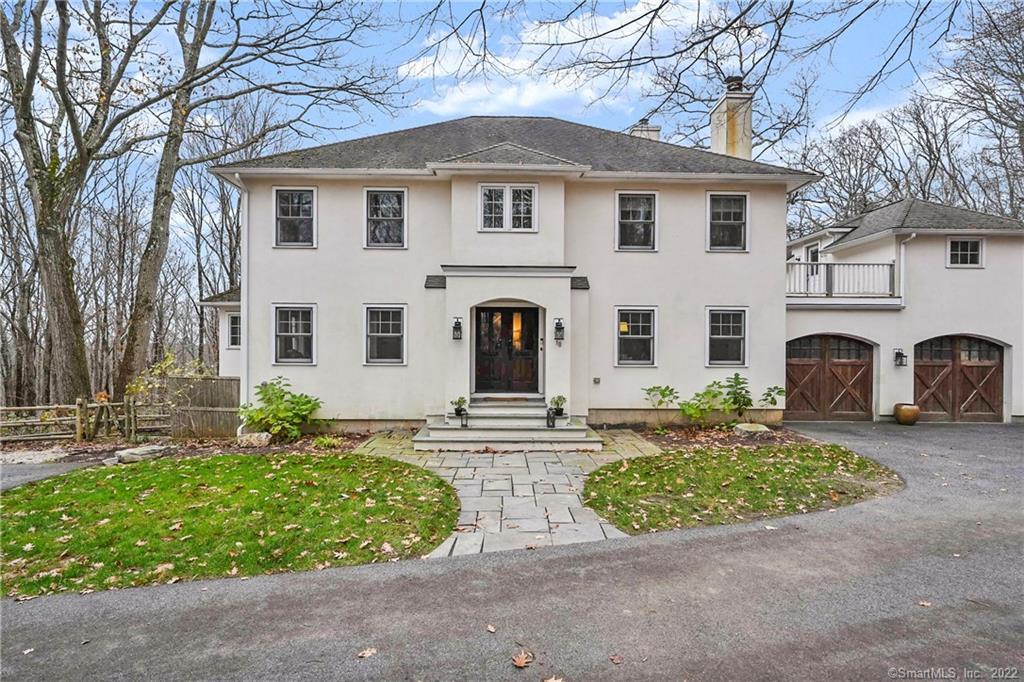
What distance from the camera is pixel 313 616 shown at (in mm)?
3717

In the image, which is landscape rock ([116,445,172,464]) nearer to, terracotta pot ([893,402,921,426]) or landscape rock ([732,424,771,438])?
landscape rock ([732,424,771,438])

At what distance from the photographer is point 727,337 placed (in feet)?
37.5

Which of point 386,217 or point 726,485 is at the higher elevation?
point 386,217

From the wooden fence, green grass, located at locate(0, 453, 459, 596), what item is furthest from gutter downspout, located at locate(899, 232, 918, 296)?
the wooden fence

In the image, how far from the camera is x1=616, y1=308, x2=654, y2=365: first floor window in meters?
11.3

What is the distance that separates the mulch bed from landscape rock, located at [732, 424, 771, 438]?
0.06 meters

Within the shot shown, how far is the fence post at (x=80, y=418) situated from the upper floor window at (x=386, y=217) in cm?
721

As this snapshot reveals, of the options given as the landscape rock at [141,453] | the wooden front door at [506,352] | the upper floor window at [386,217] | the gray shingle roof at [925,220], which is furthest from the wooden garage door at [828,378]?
the landscape rock at [141,453]

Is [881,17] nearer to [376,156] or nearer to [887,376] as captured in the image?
[376,156]

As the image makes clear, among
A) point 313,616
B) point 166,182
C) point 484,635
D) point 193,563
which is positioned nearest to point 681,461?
point 484,635

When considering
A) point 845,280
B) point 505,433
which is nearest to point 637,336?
point 505,433

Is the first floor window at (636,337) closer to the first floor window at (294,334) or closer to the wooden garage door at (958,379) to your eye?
the first floor window at (294,334)

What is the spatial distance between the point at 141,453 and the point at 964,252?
19.0m

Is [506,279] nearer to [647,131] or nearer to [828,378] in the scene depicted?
[647,131]
